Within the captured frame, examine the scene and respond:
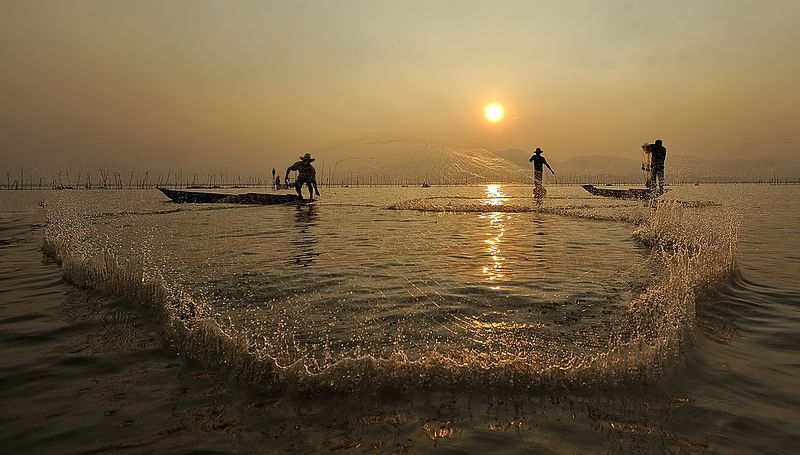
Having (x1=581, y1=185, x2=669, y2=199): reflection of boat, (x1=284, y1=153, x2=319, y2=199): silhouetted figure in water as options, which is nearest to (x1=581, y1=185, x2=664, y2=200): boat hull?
(x1=581, y1=185, x2=669, y2=199): reflection of boat

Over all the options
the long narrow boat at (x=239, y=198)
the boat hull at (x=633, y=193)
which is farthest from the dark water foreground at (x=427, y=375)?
the long narrow boat at (x=239, y=198)

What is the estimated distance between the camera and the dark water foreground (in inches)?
126

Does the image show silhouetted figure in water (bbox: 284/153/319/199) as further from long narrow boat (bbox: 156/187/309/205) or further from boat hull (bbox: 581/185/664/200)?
boat hull (bbox: 581/185/664/200)

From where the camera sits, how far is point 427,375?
411 centimetres

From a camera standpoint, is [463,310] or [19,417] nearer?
[19,417]

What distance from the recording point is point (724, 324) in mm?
5871

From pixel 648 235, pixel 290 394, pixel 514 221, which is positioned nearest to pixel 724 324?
pixel 290 394

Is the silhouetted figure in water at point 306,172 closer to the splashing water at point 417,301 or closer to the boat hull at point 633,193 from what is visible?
the splashing water at point 417,301

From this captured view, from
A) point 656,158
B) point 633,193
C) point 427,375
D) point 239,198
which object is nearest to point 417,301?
point 427,375

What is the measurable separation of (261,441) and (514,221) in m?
17.6

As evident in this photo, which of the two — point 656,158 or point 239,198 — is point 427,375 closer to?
point 656,158

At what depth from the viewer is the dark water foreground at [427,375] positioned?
3.20 m

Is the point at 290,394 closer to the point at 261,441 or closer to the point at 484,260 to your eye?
the point at 261,441

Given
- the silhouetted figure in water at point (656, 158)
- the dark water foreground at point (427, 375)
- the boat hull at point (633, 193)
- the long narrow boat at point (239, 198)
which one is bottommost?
the dark water foreground at point (427, 375)
